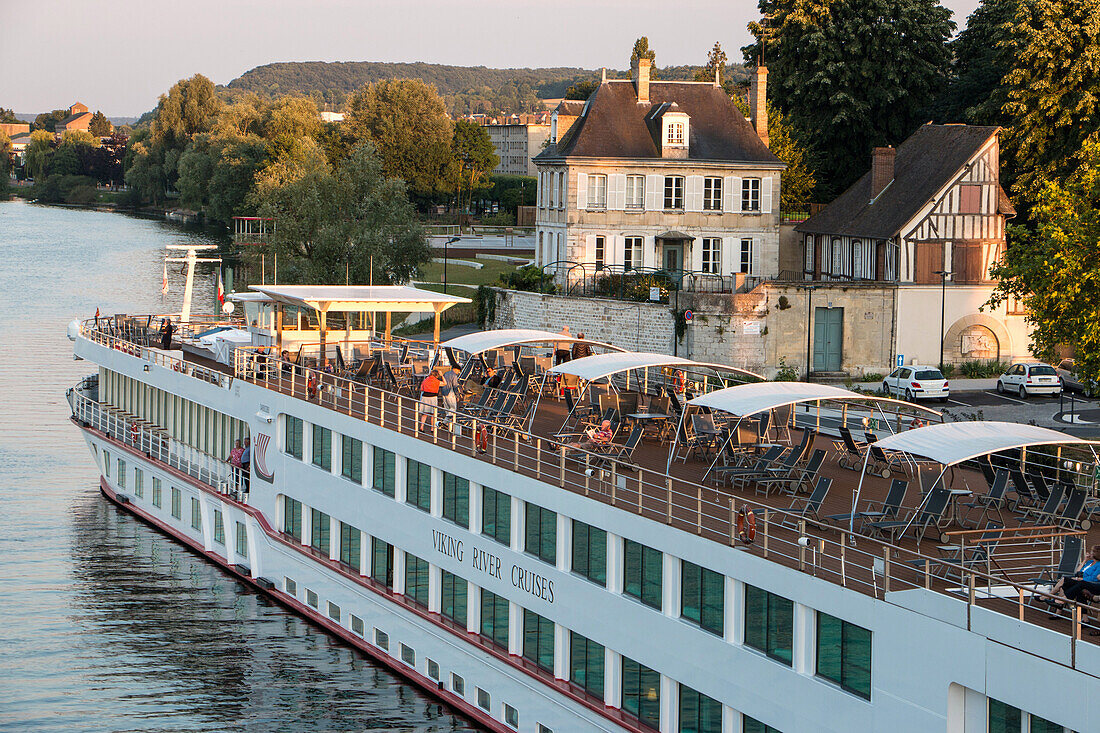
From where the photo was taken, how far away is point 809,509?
661 inches

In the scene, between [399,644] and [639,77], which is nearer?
[399,644]

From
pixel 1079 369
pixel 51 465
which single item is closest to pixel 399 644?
pixel 51 465

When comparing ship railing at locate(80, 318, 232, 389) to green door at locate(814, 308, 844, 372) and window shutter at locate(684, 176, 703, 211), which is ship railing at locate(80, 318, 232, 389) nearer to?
green door at locate(814, 308, 844, 372)

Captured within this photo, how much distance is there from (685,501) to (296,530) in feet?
32.7

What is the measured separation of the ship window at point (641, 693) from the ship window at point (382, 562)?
6.34 metres

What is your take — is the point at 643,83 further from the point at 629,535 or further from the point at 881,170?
the point at 629,535

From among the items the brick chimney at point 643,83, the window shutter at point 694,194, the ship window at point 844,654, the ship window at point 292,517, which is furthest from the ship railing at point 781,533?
the brick chimney at point 643,83

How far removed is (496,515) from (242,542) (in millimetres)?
9485

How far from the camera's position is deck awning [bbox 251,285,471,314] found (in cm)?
2753

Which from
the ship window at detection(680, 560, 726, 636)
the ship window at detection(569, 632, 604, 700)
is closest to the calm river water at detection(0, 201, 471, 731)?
the ship window at detection(569, 632, 604, 700)

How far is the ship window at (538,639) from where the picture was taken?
1858cm

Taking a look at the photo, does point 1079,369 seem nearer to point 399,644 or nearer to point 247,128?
point 399,644

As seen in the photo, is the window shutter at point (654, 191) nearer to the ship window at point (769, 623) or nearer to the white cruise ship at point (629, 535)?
the white cruise ship at point (629, 535)

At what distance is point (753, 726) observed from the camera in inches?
591
